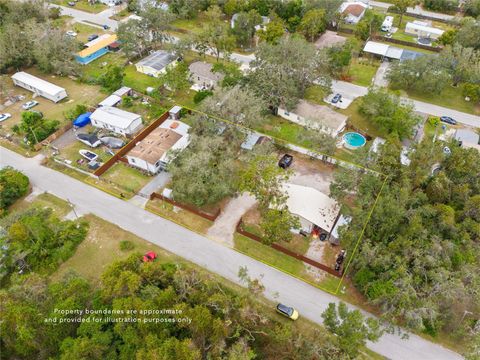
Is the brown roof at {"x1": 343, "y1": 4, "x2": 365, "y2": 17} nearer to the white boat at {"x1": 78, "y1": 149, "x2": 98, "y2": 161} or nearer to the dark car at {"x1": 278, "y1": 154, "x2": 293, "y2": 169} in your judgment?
the dark car at {"x1": 278, "y1": 154, "x2": 293, "y2": 169}

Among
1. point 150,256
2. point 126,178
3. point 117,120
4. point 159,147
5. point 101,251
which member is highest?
point 117,120

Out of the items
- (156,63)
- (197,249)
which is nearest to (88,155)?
(197,249)

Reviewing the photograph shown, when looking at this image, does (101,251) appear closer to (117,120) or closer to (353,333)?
(117,120)

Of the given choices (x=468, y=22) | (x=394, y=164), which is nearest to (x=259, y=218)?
(x=394, y=164)

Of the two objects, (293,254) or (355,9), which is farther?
(355,9)

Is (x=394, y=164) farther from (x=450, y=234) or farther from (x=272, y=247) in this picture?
(x=272, y=247)

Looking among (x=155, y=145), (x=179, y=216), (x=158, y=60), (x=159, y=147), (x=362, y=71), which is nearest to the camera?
(x=179, y=216)

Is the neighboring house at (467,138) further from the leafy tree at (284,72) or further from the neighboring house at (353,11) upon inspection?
the neighboring house at (353,11)

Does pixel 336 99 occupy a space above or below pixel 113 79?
below

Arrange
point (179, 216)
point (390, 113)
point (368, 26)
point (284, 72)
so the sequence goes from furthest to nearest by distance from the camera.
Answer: point (368, 26) < point (284, 72) < point (390, 113) < point (179, 216)
